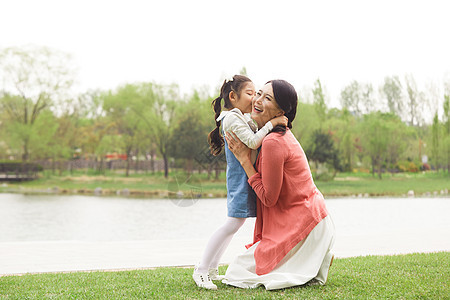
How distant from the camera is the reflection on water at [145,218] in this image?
1360cm

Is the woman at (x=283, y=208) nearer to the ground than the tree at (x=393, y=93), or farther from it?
nearer to the ground

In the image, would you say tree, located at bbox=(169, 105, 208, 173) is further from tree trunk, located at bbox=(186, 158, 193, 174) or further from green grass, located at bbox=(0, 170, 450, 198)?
green grass, located at bbox=(0, 170, 450, 198)

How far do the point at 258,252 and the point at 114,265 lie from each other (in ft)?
7.23

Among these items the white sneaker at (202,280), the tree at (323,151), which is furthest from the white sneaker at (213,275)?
the tree at (323,151)

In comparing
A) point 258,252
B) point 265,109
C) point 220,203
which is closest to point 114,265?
point 258,252

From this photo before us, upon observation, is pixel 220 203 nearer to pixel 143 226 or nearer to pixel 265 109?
pixel 143 226

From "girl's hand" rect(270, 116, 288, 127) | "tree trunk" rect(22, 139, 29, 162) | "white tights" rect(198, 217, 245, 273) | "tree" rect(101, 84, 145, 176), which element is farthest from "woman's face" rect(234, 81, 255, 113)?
"tree trunk" rect(22, 139, 29, 162)

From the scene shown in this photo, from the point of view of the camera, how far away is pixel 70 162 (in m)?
42.1

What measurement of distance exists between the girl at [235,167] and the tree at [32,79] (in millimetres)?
33995

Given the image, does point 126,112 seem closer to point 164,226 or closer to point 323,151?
point 323,151

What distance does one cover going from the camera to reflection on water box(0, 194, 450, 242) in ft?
44.6

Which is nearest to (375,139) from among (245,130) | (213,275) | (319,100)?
(319,100)

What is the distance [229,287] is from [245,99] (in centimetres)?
128

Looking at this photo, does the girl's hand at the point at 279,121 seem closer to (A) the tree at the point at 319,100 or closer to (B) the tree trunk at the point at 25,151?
(A) the tree at the point at 319,100
